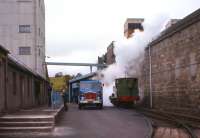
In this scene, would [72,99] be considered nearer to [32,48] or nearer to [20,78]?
[32,48]

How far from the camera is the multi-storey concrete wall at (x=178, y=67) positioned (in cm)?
A: 3035

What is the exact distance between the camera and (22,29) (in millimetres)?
63656

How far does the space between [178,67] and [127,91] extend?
15368mm

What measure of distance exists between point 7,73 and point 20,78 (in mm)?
7562

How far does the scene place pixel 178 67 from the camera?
34.3 m

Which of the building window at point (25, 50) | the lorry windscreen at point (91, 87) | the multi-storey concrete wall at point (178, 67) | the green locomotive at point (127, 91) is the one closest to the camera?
the multi-storey concrete wall at point (178, 67)

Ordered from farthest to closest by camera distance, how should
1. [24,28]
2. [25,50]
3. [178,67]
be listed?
[24,28], [25,50], [178,67]

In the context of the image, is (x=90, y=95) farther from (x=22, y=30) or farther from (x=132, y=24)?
(x=132, y=24)

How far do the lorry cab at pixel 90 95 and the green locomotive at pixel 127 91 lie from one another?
4080mm

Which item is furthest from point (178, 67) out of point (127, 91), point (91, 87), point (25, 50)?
point (25, 50)

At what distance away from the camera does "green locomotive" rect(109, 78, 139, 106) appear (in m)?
49.0

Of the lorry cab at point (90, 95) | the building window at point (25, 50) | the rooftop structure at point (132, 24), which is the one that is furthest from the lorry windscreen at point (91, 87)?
the building window at point (25, 50)

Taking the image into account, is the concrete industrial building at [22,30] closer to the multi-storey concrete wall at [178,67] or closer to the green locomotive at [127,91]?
the green locomotive at [127,91]

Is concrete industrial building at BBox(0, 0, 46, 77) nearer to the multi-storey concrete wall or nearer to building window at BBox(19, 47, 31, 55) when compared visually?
building window at BBox(19, 47, 31, 55)
